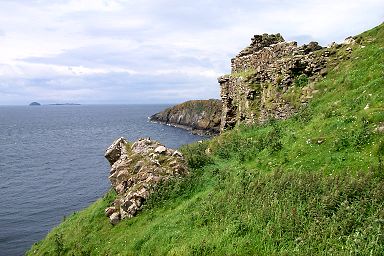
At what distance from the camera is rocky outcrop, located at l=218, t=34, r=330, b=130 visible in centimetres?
3538

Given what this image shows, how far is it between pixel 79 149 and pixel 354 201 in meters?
113

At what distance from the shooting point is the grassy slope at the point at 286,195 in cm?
1591

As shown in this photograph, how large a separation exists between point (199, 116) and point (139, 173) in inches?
5307

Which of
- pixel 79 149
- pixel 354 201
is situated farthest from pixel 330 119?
pixel 79 149

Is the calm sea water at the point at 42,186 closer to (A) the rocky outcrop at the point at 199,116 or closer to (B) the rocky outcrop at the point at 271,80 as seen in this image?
(A) the rocky outcrop at the point at 199,116

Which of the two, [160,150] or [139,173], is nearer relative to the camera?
[139,173]

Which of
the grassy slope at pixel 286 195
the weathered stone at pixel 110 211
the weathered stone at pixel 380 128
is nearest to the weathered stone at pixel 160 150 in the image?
the grassy slope at pixel 286 195

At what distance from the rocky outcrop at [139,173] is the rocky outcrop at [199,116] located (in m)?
110

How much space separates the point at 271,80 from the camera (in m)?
39.6

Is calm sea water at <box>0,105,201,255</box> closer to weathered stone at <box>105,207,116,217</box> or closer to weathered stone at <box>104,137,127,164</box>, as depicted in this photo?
weathered stone at <box>104,137,127,164</box>

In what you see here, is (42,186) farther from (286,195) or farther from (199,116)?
(199,116)

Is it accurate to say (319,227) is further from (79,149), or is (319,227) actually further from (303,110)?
(79,149)

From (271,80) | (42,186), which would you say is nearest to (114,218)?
(271,80)

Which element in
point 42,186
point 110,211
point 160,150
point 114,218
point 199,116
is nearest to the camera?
point 114,218
